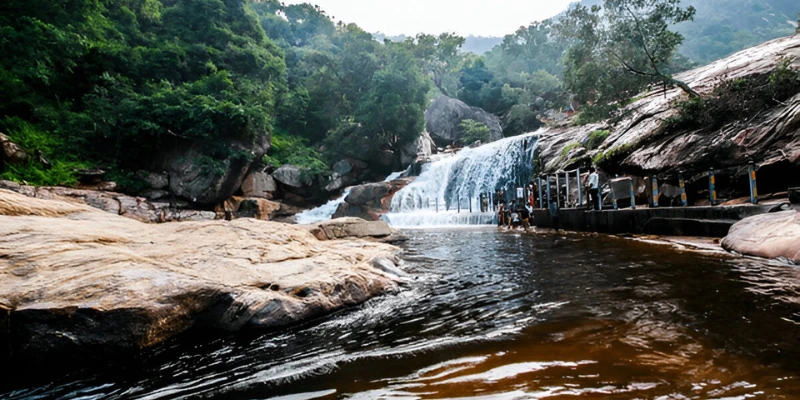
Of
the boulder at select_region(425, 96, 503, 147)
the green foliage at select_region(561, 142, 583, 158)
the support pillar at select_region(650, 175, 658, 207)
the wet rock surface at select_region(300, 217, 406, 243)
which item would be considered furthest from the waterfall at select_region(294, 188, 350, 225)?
the boulder at select_region(425, 96, 503, 147)

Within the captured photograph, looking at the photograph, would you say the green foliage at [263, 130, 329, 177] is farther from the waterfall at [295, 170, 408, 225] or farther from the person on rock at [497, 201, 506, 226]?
the person on rock at [497, 201, 506, 226]

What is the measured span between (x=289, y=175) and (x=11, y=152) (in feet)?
44.9

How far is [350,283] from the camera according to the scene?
163 inches

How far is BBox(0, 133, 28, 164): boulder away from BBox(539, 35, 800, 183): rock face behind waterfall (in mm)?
24824

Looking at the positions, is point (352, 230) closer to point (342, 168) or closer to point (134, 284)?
point (134, 284)

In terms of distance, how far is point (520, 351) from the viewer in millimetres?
2414

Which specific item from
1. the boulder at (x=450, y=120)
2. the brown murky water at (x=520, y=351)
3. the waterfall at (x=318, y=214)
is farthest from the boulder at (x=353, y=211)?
the brown murky water at (x=520, y=351)

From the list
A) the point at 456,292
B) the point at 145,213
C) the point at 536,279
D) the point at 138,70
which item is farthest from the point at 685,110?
the point at 138,70

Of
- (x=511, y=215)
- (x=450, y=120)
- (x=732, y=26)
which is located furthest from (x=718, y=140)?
(x=732, y=26)

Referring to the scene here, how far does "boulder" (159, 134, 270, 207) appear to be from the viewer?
20.6 metres

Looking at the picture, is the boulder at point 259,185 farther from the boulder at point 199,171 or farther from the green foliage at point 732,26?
the green foliage at point 732,26

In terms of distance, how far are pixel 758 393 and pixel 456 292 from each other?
294 centimetres

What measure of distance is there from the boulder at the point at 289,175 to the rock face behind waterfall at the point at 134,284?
2113 centimetres

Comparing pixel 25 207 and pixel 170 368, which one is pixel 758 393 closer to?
pixel 170 368
